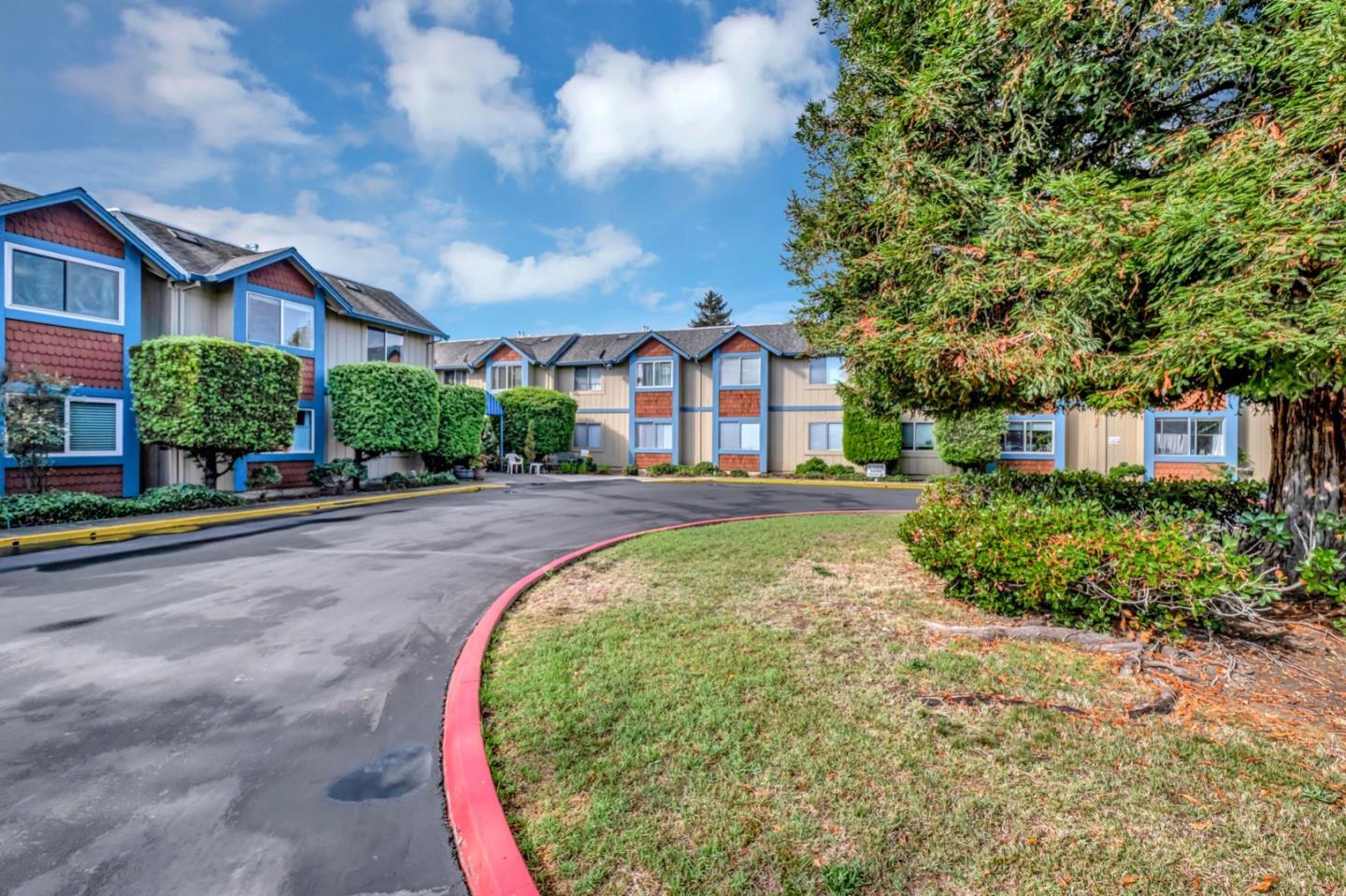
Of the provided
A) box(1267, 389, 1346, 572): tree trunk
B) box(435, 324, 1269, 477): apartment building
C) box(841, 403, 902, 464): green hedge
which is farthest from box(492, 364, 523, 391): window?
box(1267, 389, 1346, 572): tree trunk

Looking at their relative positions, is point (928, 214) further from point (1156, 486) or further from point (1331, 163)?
point (1156, 486)

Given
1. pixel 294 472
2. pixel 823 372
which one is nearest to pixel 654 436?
pixel 823 372

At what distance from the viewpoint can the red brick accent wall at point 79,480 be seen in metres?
11.4

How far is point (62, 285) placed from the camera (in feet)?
40.2

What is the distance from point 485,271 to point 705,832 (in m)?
31.0

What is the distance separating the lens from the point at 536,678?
4.09 metres

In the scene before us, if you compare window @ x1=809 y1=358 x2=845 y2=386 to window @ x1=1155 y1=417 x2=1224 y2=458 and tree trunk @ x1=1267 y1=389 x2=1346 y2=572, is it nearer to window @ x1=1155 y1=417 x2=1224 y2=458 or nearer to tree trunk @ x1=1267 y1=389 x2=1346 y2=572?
window @ x1=1155 y1=417 x2=1224 y2=458

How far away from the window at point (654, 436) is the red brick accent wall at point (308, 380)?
13.9m

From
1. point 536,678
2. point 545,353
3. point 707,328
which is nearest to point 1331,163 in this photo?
point 536,678

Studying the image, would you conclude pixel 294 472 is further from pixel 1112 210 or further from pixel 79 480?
pixel 1112 210

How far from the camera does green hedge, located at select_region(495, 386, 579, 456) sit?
1033 inches

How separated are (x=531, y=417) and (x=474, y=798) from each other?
960 inches

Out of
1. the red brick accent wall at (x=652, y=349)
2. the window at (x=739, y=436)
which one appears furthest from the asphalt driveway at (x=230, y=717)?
the red brick accent wall at (x=652, y=349)

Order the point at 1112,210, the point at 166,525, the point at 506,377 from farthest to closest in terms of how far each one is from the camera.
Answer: the point at 506,377 → the point at 166,525 → the point at 1112,210
